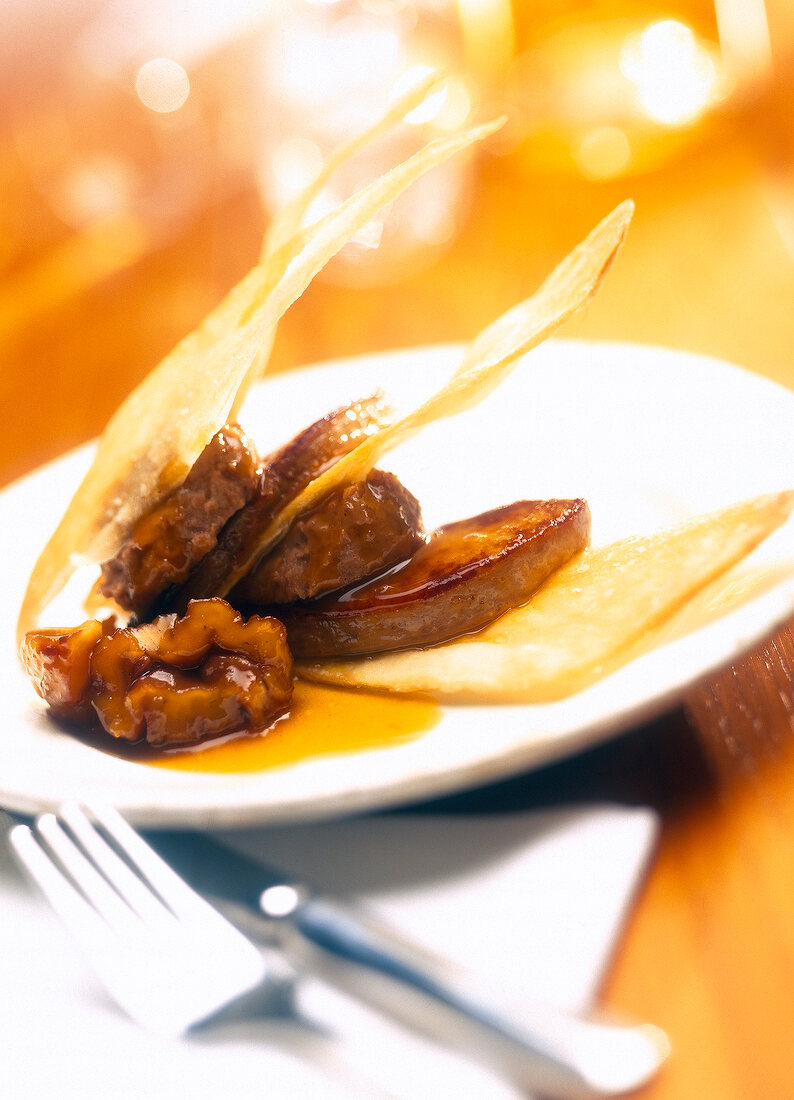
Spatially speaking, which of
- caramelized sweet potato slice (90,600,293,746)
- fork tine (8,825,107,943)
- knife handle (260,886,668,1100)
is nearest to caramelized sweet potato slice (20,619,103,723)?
caramelized sweet potato slice (90,600,293,746)

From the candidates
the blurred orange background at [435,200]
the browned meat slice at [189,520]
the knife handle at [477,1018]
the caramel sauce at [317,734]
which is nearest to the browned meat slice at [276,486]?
the browned meat slice at [189,520]

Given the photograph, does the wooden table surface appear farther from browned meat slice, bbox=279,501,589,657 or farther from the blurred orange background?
browned meat slice, bbox=279,501,589,657

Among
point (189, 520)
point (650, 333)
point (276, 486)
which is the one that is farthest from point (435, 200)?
point (189, 520)

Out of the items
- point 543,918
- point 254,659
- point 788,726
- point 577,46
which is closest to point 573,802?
point 543,918

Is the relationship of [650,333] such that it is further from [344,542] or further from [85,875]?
[85,875]

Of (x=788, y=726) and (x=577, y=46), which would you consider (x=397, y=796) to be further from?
(x=577, y=46)

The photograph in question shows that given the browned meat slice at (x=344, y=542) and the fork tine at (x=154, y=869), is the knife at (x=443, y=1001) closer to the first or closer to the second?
the fork tine at (x=154, y=869)
